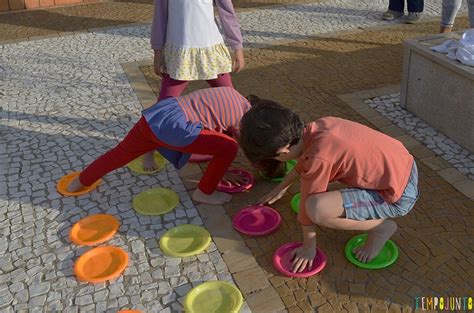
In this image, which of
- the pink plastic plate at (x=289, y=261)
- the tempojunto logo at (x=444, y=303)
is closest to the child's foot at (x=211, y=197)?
the pink plastic plate at (x=289, y=261)

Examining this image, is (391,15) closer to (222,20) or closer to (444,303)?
(222,20)

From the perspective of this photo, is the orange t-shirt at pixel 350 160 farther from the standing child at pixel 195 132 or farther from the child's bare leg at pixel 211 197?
the child's bare leg at pixel 211 197

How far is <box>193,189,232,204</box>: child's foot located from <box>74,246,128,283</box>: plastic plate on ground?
25.7 inches

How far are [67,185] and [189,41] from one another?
1323 mm

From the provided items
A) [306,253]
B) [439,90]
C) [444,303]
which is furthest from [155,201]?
[439,90]

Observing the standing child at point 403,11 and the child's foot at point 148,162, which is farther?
the standing child at point 403,11

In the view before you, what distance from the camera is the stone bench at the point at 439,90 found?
12.8 feet

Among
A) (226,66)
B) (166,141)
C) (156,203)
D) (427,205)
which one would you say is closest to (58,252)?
(156,203)

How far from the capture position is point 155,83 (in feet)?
17.6

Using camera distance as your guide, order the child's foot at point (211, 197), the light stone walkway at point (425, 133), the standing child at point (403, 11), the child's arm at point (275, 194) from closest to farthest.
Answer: the child's arm at point (275, 194), the child's foot at point (211, 197), the light stone walkway at point (425, 133), the standing child at point (403, 11)

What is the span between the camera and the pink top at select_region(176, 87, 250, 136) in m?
3.20

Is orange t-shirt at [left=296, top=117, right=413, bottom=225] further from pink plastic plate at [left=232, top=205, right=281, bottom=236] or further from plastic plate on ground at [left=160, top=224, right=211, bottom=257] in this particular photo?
plastic plate on ground at [left=160, top=224, right=211, bottom=257]

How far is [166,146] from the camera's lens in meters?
3.23

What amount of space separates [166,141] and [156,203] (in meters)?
0.52
